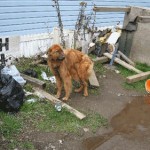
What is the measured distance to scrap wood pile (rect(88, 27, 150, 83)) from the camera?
27.8ft

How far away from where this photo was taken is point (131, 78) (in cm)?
797

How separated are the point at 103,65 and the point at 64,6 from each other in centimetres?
223

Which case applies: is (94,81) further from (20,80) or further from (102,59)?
(20,80)

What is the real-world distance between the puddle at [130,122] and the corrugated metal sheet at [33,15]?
376 centimetres

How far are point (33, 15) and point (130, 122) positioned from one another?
14.8ft

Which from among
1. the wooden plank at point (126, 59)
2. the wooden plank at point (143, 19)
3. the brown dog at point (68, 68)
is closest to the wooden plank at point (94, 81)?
the brown dog at point (68, 68)

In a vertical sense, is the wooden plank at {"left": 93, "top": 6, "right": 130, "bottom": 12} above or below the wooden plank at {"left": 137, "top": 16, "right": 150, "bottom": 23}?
above

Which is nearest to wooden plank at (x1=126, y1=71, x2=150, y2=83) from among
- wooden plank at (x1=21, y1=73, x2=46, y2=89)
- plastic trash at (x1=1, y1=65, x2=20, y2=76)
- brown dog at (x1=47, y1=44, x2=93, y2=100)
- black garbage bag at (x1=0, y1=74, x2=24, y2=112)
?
brown dog at (x1=47, y1=44, x2=93, y2=100)

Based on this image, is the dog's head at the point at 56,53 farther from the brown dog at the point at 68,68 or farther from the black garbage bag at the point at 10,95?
the black garbage bag at the point at 10,95

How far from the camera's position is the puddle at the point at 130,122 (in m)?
5.47

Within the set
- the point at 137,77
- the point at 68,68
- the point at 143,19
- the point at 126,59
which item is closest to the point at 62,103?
the point at 68,68

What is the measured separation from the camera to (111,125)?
238 inches

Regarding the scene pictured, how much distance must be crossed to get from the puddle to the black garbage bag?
55.7 inches

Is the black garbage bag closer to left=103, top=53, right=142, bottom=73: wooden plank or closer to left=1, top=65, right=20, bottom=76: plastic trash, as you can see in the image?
left=1, top=65, right=20, bottom=76: plastic trash
